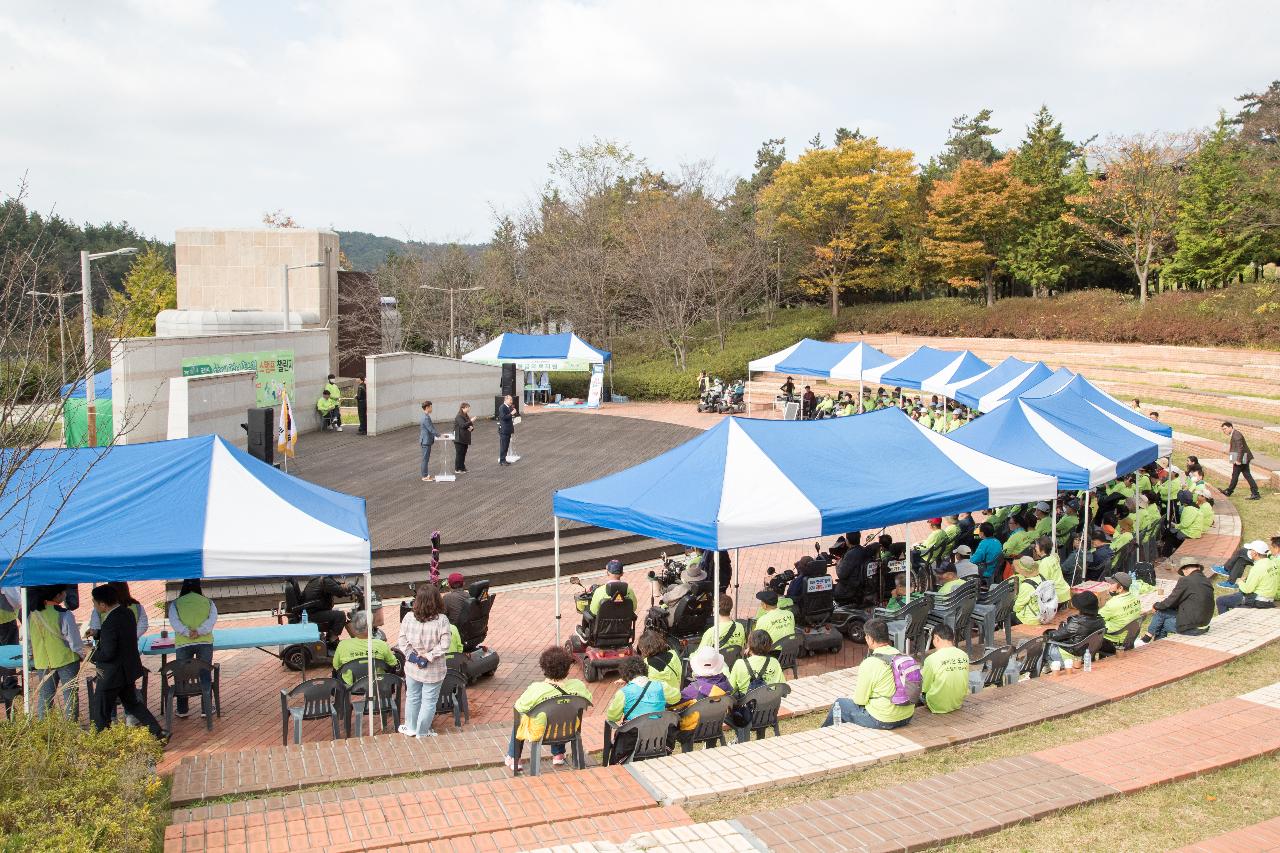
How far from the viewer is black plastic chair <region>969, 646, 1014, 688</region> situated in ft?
27.7

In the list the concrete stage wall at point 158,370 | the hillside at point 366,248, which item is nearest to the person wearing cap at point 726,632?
the concrete stage wall at point 158,370

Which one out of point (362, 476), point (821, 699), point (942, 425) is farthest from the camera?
point (942, 425)

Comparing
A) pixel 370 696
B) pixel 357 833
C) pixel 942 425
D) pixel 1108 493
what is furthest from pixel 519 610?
pixel 942 425

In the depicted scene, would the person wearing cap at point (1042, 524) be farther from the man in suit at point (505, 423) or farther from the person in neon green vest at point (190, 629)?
the man in suit at point (505, 423)

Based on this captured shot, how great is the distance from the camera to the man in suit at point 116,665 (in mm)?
7844

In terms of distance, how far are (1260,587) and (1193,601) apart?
2102mm

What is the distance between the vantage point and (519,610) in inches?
502

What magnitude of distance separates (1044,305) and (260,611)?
3424 centimetres

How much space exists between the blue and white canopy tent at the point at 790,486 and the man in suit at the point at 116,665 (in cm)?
402

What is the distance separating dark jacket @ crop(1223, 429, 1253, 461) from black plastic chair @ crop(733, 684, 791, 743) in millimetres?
14043

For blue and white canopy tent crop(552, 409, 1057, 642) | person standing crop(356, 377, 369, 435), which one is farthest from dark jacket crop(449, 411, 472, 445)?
blue and white canopy tent crop(552, 409, 1057, 642)

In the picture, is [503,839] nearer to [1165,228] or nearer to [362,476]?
[362,476]

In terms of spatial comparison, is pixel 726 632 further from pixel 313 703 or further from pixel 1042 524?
pixel 1042 524

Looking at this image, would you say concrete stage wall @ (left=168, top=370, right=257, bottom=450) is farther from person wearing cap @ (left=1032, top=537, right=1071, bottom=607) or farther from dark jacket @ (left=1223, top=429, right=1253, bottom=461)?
dark jacket @ (left=1223, top=429, right=1253, bottom=461)
